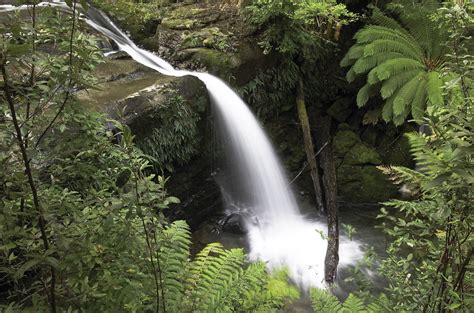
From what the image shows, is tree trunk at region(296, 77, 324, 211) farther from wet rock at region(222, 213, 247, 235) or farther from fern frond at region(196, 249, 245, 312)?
fern frond at region(196, 249, 245, 312)

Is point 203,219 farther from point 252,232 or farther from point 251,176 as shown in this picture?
point 251,176

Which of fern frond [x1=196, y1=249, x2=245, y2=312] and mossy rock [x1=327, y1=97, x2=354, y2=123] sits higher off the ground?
mossy rock [x1=327, y1=97, x2=354, y2=123]

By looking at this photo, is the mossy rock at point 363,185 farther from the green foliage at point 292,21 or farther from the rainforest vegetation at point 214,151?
the green foliage at point 292,21

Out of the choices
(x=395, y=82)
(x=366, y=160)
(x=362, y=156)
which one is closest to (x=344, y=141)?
(x=362, y=156)

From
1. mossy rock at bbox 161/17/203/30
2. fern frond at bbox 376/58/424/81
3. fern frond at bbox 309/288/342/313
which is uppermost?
mossy rock at bbox 161/17/203/30

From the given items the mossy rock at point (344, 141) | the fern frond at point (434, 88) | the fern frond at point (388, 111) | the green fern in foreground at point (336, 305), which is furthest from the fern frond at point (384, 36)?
the green fern in foreground at point (336, 305)

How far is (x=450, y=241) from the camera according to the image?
6.01 feet

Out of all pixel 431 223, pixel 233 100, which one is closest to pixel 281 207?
pixel 233 100

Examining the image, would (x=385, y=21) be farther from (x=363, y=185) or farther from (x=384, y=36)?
(x=363, y=185)

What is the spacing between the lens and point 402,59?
570cm

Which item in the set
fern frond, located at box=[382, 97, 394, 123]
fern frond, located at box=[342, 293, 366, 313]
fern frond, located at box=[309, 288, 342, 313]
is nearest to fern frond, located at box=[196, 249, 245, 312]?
fern frond, located at box=[309, 288, 342, 313]

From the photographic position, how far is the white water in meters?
5.14

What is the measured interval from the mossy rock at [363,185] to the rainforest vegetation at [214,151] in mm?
26

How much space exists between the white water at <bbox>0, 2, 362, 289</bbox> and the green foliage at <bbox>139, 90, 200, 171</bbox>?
725 mm
